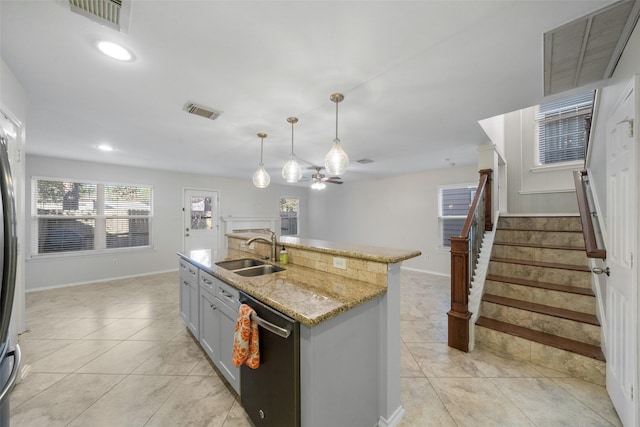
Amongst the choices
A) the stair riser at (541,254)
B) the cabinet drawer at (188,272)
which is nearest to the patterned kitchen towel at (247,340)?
the cabinet drawer at (188,272)

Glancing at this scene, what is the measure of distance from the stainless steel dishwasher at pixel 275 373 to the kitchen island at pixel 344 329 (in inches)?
1.6

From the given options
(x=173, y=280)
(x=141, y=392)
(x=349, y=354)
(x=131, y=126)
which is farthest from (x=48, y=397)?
(x=173, y=280)

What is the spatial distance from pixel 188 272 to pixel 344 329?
2.05 meters

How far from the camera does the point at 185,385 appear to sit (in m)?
1.96

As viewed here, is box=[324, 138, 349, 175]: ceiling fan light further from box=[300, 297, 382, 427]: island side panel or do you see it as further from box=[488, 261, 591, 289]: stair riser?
box=[488, 261, 591, 289]: stair riser

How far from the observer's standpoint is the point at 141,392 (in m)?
1.89

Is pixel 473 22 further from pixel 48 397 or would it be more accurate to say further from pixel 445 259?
pixel 445 259

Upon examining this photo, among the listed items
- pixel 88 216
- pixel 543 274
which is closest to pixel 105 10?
pixel 543 274

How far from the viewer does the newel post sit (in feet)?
7.88

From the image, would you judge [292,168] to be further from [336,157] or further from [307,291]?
[307,291]

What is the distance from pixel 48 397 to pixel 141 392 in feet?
2.21

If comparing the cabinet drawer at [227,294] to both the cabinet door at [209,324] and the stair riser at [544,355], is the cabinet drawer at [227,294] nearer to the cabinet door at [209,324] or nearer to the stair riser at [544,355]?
the cabinet door at [209,324]

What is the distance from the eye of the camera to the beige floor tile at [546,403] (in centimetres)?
159

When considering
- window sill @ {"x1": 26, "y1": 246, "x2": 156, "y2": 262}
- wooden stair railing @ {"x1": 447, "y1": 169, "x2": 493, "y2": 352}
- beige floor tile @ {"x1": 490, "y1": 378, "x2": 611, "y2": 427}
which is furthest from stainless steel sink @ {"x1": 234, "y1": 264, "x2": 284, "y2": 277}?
window sill @ {"x1": 26, "y1": 246, "x2": 156, "y2": 262}
